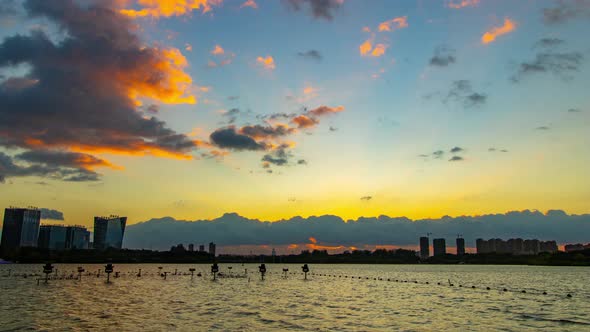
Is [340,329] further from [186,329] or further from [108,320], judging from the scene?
[108,320]

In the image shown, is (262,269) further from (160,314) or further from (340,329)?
(340,329)

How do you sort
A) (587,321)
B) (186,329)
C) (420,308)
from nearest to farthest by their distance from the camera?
(186,329) → (587,321) → (420,308)

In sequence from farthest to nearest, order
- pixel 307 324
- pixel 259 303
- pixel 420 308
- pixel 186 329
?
1. pixel 259 303
2. pixel 420 308
3. pixel 307 324
4. pixel 186 329

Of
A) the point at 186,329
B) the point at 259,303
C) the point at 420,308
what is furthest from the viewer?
the point at 259,303

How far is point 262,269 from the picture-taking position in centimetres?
17088

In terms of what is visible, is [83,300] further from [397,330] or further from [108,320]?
[397,330]

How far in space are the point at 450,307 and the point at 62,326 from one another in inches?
2423

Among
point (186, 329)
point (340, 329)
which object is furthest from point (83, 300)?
point (340, 329)

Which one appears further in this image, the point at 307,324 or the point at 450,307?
the point at 450,307

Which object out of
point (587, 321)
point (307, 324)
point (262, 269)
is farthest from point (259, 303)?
point (262, 269)

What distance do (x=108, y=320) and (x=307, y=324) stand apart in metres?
26.7

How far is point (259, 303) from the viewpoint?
83938 millimetres

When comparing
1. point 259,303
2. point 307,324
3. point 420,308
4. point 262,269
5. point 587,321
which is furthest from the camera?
point 262,269

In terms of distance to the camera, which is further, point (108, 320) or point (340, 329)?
point (108, 320)
